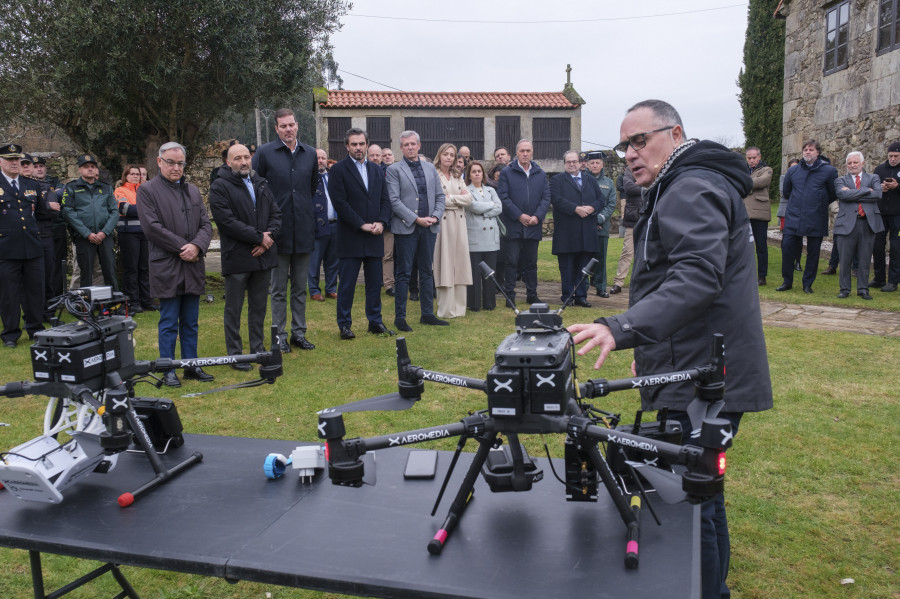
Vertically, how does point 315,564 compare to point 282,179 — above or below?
below

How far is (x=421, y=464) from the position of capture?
299cm

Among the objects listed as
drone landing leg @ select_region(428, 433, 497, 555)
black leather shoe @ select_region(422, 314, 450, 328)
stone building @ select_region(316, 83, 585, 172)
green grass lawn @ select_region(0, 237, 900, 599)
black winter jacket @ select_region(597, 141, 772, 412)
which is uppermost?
stone building @ select_region(316, 83, 585, 172)

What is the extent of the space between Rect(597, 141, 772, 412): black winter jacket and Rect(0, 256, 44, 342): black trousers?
8049 mm

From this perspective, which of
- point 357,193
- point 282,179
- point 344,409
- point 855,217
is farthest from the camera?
point 855,217

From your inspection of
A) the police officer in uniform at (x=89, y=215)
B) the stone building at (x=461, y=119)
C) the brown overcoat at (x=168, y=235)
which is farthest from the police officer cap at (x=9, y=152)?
the stone building at (x=461, y=119)

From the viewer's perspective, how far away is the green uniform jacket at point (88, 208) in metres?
9.88

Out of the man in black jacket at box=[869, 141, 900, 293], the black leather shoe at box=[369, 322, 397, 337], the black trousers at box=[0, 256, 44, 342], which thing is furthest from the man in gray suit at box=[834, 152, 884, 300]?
the black trousers at box=[0, 256, 44, 342]

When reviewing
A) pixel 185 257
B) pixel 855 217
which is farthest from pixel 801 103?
pixel 185 257

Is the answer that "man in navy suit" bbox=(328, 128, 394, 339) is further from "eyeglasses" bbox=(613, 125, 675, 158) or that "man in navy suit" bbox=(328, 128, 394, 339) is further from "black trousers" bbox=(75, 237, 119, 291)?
"eyeglasses" bbox=(613, 125, 675, 158)

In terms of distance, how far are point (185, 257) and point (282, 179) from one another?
156 centimetres

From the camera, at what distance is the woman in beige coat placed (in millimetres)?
9805

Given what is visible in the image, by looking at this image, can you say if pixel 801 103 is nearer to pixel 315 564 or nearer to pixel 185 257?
pixel 185 257

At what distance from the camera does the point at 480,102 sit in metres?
33.7

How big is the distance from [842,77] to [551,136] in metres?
19.1
